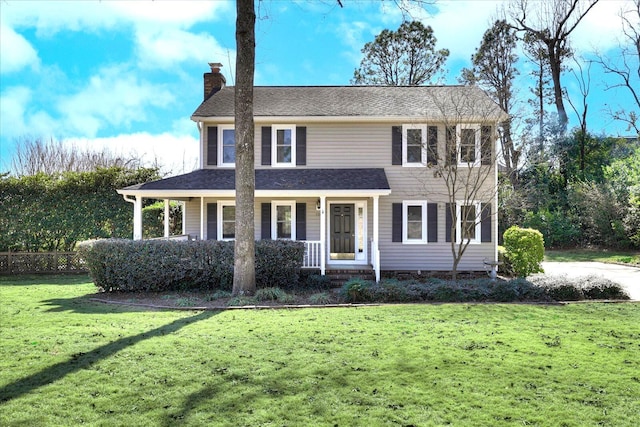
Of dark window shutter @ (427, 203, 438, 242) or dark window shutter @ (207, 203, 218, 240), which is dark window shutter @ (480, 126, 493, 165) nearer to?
dark window shutter @ (427, 203, 438, 242)

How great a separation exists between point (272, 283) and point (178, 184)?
15.2 feet

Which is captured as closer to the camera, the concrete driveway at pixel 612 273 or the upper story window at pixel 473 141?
the concrete driveway at pixel 612 273

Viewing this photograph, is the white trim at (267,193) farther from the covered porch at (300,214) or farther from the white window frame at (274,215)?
the white window frame at (274,215)

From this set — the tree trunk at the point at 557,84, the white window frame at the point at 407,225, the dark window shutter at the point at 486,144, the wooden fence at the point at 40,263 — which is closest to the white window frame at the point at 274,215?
the white window frame at the point at 407,225

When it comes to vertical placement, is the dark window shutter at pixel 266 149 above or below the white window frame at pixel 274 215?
above

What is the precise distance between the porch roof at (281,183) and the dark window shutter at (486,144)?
3.11 metres

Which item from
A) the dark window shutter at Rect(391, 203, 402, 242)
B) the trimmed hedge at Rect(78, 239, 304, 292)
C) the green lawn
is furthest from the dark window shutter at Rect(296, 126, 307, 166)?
the green lawn

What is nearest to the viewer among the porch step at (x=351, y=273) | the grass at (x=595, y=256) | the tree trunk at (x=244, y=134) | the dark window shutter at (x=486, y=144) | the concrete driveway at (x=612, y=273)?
the tree trunk at (x=244, y=134)

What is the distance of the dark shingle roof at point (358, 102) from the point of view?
48.8 feet

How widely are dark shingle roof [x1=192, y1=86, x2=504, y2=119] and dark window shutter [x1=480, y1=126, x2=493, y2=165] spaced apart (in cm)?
46

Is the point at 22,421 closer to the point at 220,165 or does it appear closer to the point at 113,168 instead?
the point at 220,165

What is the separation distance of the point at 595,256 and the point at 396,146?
14.3 metres

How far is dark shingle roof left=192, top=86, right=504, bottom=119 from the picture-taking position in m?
14.9

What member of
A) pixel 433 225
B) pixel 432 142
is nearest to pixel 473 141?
pixel 432 142
